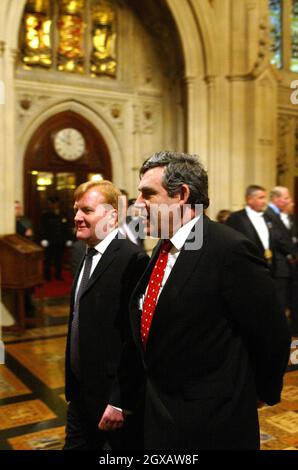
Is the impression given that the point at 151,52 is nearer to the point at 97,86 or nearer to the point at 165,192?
the point at 97,86

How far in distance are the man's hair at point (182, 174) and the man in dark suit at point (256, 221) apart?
3.81m

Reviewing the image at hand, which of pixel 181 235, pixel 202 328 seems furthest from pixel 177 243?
pixel 202 328

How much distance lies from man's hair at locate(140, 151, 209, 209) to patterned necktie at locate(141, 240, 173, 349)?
0.20 meters

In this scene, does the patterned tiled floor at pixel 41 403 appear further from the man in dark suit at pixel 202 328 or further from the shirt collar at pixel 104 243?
the man in dark suit at pixel 202 328

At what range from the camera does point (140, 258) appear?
234 cm

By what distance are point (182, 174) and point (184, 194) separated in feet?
0.22

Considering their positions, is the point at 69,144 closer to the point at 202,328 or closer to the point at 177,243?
the point at 177,243

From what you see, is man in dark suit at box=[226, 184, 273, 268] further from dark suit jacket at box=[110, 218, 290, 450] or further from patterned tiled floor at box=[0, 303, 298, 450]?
dark suit jacket at box=[110, 218, 290, 450]

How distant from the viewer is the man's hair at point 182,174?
1.74 m

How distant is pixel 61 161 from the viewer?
8.91 m

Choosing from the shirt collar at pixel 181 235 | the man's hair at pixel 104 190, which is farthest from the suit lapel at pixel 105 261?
the shirt collar at pixel 181 235

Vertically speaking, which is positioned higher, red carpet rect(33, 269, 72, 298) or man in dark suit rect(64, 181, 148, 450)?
man in dark suit rect(64, 181, 148, 450)

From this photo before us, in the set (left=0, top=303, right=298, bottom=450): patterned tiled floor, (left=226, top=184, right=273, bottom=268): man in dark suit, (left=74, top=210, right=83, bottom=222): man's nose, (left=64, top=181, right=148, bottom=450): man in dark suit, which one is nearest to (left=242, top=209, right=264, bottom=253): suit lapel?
(left=226, top=184, right=273, bottom=268): man in dark suit

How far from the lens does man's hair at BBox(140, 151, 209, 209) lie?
1739 millimetres
